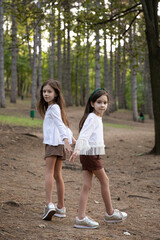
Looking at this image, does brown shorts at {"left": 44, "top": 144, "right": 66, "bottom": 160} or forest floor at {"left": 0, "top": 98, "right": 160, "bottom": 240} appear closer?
forest floor at {"left": 0, "top": 98, "right": 160, "bottom": 240}

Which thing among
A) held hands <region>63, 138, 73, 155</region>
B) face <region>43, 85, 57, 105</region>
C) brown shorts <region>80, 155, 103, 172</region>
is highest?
face <region>43, 85, 57, 105</region>

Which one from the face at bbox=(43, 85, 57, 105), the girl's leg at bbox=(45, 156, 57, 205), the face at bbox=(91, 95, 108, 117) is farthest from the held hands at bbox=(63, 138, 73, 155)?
the face at bbox=(43, 85, 57, 105)

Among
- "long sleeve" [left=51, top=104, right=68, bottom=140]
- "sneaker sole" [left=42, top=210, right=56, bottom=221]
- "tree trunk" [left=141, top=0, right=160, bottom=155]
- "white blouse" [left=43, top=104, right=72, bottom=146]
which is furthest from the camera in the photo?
"tree trunk" [left=141, top=0, right=160, bottom=155]

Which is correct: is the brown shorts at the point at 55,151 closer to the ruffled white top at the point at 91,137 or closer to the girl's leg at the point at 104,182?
the ruffled white top at the point at 91,137

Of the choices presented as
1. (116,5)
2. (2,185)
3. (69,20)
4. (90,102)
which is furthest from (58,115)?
(116,5)

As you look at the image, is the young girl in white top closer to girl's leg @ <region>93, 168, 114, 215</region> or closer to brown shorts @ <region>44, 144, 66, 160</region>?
girl's leg @ <region>93, 168, 114, 215</region>

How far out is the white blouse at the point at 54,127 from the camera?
15.1 feet

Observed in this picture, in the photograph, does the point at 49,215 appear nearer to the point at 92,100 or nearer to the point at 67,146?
the point at 67,146

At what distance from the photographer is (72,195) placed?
6500 millimetres

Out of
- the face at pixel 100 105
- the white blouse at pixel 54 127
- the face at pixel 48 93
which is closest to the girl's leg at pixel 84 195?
the white blouse at pixel 54 127

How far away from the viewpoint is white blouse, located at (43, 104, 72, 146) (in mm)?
4599

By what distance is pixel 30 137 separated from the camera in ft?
→ 44.3

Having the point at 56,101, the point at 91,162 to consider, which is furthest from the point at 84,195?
the point at 56,101

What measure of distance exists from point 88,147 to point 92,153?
122 millimetres
